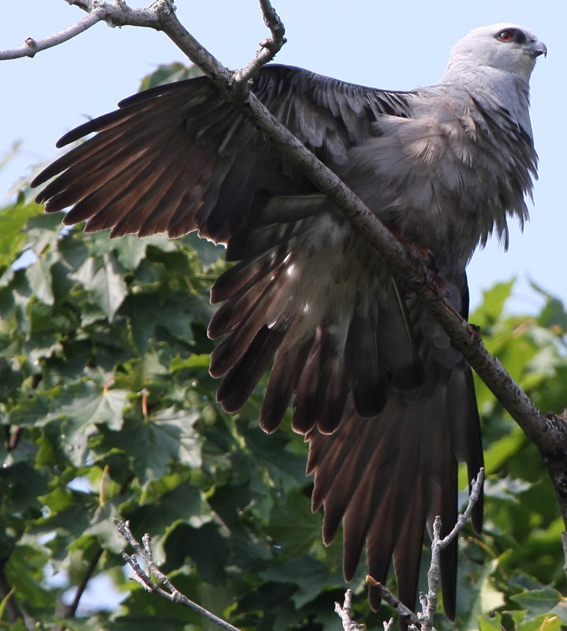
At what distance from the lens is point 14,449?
491cm

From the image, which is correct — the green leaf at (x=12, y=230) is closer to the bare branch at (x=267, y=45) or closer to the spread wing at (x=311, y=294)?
the spread wing at (x=311, y=294)

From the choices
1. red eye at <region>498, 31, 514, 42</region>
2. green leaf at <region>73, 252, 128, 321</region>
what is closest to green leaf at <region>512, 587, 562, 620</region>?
green leaf at <region>73, 252, 128, 321</region>

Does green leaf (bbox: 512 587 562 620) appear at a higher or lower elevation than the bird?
lower

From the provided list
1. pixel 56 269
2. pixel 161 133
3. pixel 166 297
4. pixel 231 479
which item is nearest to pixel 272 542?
pixel 231 479

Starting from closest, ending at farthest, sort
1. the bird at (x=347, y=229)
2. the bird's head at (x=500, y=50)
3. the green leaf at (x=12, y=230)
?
1. the bird at (x=347, y=229)
2. the green leaf at (x=12, y=230)
3. the bird's head at (x=500, y=50)

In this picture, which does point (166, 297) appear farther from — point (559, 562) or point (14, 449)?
point (559, 562)

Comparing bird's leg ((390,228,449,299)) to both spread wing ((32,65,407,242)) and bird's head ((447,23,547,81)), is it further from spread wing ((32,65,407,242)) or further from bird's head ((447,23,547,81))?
bird's head ((447,23,547,81))

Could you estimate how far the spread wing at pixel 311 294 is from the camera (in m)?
4.09

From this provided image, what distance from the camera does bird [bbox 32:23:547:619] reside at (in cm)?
412

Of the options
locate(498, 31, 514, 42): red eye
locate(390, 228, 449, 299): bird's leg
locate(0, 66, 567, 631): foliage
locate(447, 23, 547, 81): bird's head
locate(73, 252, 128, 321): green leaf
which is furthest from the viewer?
locate(498, 31, 514, 42): red eye

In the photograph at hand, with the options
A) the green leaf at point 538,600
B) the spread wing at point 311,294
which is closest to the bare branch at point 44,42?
the spread wing at point 311,294

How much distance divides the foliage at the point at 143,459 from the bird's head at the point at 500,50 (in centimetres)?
145

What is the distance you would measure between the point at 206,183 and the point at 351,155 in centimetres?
61

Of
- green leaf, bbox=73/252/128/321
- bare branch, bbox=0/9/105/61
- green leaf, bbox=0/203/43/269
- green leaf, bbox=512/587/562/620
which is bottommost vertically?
green leaf, bbox=512/587/562/620
